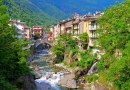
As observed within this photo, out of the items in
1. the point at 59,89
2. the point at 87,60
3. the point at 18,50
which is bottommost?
the point at 59,89

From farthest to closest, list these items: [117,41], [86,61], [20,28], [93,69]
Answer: [20,28] → [86,61] → [93,69] → [117,41]

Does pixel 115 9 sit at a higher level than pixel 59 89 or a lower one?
higher

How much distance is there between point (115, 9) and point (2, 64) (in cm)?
1562

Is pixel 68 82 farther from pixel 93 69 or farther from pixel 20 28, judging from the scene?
pixel 20 28

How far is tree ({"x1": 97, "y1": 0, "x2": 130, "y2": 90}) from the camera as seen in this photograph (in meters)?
25.1

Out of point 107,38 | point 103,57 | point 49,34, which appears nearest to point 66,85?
point 103,57

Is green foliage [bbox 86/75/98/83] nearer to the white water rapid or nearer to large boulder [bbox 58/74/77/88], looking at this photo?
large boulder [bbox 58/74/77/88]

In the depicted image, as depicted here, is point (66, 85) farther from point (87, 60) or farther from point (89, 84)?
point (87, 60)

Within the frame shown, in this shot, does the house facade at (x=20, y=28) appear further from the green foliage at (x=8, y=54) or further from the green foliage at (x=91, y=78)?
the green foliage at (x=8, y=54)

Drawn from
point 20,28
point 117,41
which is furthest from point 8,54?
point 20,28

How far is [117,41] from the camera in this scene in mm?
29406

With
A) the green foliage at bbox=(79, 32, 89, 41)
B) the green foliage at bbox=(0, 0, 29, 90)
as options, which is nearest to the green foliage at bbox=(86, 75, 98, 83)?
the green foliage at bbox=(0, 0, 29, 90)

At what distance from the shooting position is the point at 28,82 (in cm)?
3086

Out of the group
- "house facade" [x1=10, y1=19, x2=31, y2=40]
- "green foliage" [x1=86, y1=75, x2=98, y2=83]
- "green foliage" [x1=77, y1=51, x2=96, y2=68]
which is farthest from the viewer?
"house facade" [x1=10, y1=19, x2=31, y2=40]
